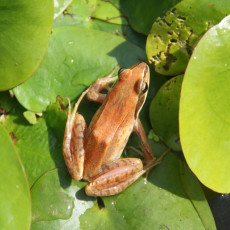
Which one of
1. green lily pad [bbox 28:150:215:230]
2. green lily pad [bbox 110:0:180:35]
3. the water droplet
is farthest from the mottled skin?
green lily pad [bbox 110:0:180:35]

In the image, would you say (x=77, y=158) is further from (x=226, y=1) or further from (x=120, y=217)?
(x=226, y=1)

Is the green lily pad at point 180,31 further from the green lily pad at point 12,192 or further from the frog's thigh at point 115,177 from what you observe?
the green lily pad at point 12,192

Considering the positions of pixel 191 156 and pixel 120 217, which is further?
pixel 120 217

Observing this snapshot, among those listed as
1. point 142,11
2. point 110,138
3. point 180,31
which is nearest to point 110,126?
point 110,138

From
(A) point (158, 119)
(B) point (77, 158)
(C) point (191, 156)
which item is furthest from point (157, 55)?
(B) point (77, 158)

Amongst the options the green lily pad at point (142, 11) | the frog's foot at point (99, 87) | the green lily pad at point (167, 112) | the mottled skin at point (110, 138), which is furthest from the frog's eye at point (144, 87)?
the green lily pad at point (142, 11)

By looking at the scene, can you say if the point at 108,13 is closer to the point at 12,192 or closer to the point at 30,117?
the point at 30,117

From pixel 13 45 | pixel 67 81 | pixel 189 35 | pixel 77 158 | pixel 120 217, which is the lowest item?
pixel 120 217
